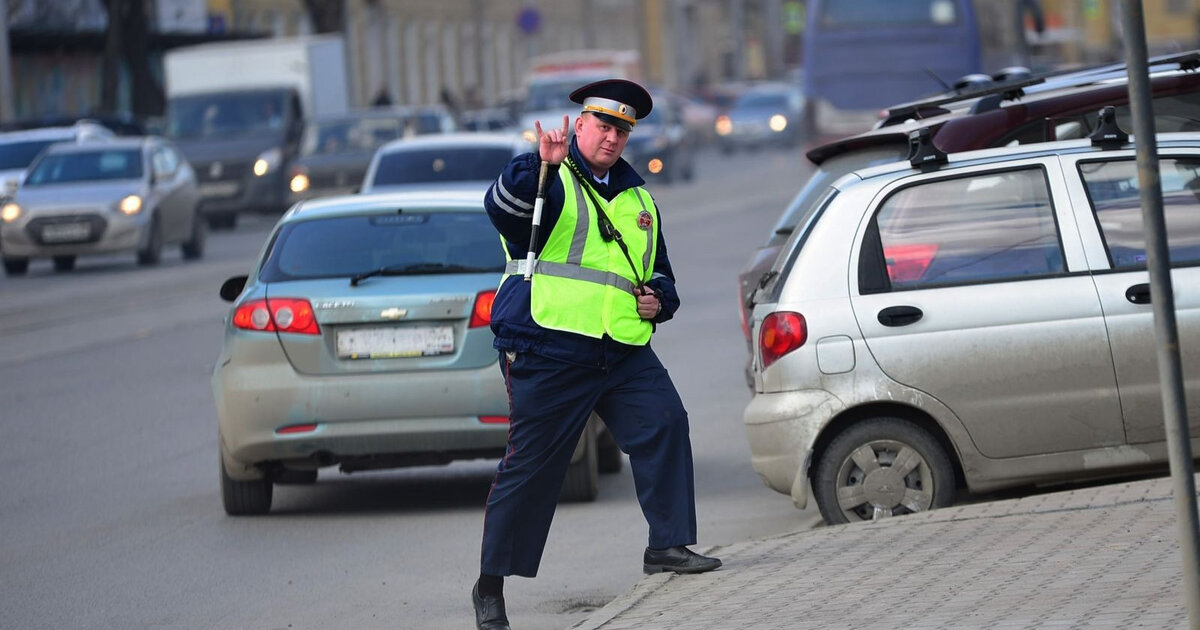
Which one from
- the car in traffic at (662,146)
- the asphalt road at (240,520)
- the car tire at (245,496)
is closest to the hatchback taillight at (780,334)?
the asphalt road at (240,520)

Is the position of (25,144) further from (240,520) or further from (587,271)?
(587,271)

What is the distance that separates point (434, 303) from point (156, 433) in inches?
146

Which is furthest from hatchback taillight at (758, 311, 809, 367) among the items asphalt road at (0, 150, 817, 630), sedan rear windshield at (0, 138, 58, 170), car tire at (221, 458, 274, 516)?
sedan rear windshield at (0, 138, 58, 170)

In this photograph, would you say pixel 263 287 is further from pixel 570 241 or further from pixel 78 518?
pixel 570 241

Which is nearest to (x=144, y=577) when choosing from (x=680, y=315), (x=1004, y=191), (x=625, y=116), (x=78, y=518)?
(x=78, y=518)

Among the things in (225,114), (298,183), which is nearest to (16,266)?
(298,183)

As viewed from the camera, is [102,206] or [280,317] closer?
[280,317]

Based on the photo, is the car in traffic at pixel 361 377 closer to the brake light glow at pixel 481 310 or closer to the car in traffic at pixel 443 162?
the brake light glow at pixel 481 310

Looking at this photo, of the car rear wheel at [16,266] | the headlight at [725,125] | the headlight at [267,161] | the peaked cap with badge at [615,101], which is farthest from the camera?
the headlight at [725,125]

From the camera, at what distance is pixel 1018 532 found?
7.05 m

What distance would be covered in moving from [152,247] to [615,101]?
2096cm

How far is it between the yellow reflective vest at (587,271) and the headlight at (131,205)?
66.5 feet

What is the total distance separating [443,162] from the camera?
1806cm

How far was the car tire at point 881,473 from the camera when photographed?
7.75 m
